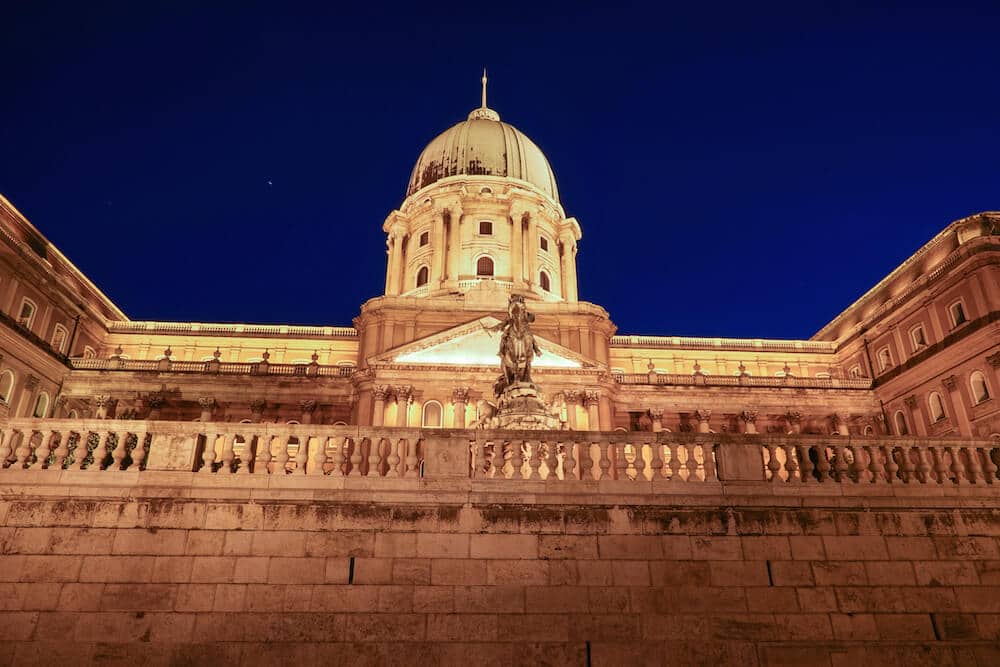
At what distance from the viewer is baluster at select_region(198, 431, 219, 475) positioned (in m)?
8.94

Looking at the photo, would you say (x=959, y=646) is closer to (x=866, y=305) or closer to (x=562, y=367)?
(x=562, y=367)

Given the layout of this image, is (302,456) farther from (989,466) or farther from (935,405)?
(935,405)

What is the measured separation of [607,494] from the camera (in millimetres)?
9039

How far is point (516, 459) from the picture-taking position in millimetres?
9297

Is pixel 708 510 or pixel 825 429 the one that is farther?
pixel 825 429

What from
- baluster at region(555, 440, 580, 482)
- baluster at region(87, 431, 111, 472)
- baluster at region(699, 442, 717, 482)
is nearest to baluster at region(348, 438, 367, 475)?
baluster at region(555, 440, 580, 482)

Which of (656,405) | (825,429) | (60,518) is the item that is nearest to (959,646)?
(60,518)

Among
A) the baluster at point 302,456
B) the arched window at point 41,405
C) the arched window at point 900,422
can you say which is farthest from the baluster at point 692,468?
the arched window at point 41,405

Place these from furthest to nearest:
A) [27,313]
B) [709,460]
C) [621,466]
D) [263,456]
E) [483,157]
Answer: [483,157], [27,313], [709,460], [621,466], [263,456]

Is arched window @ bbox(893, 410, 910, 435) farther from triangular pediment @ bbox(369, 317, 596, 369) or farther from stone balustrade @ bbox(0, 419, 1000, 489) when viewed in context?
stone balustrade @ bbox(0, 419, 1000, 489)

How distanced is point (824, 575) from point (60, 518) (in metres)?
9.87

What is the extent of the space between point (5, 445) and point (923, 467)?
12823mm

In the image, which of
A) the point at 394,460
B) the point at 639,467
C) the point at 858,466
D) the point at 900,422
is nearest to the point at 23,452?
the point at 394,460

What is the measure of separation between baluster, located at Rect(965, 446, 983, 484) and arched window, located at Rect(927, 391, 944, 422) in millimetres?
34283
